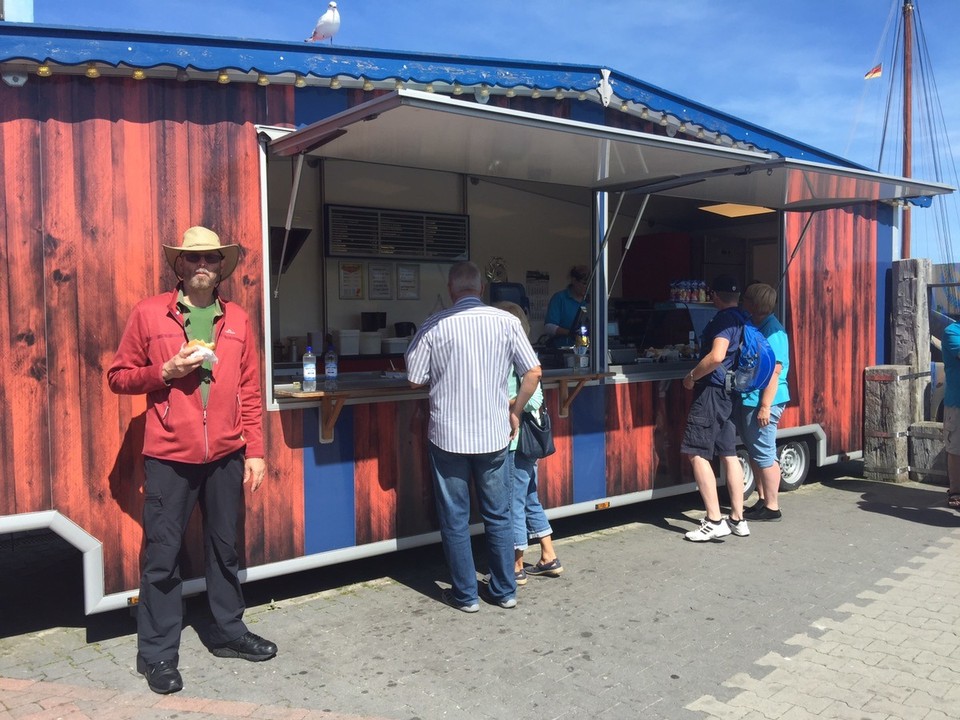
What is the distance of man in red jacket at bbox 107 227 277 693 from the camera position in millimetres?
3312

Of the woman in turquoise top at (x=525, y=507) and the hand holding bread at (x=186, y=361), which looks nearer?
the hand holding bread at (x=186, y=361)

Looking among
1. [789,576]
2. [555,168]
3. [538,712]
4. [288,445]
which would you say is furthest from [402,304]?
[538,712]

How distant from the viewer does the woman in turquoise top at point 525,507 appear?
440 centimetres

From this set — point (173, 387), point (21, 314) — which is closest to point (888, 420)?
point (173, 387)

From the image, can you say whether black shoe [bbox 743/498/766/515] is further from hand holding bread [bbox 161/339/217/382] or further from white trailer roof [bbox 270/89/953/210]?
hand holding bread [bbox 161/339/217/382]

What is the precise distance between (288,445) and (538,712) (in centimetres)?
181

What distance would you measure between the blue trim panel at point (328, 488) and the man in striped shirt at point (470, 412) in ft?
1.76

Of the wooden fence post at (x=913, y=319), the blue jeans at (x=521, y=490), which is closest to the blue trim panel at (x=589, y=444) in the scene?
the blue jeans at (x=521, y=490)

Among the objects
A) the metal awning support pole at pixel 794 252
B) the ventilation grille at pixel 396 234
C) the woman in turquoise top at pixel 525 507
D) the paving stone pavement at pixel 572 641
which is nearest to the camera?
the paving stone pavement at pixel 572 641

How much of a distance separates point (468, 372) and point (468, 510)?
2.27 feet

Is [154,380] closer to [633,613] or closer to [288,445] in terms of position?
[288,445]

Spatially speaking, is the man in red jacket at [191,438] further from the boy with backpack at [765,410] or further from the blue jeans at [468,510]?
the boy with backpack at [765,410]

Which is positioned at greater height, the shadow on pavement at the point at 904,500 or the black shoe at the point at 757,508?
the black shoe at the point at 757,508

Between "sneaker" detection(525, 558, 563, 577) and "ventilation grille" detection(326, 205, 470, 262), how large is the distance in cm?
375
